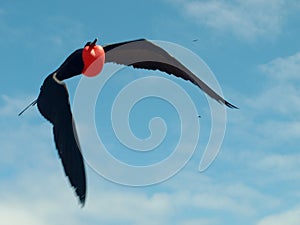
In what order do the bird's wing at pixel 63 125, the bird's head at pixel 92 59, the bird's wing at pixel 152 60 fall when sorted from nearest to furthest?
the bird's wing at pixel 63 125 < the bird's head at pixel 92 59 < the bird's wing at pixel 152 60

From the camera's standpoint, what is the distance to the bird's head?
391 inches

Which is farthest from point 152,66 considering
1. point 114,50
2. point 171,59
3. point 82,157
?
point 82,157

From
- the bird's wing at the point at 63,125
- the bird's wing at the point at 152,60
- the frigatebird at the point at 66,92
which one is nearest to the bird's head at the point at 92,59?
the frigatebird at the point at 66,92

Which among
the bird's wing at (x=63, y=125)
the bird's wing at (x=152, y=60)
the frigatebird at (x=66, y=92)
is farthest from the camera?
the bird's wing at (x=152, y=60)

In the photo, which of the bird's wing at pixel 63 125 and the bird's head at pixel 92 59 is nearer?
the bird's wing at pixel 63 125

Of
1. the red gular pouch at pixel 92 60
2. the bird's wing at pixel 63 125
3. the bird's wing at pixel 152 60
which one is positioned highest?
the bird's wing at pixel 152 60

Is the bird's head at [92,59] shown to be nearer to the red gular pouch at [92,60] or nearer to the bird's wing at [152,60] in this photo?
the red gular pouch at [92,60]

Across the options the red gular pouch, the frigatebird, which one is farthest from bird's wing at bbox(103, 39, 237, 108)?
the red gular pouch

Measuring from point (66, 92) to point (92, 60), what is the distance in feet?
3.17

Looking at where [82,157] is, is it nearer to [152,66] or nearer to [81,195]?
[81,195]

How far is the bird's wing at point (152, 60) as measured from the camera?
11859 millimetres

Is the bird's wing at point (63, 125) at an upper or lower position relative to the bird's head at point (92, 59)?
lower

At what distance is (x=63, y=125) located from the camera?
33.9ft

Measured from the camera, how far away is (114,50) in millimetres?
11367
